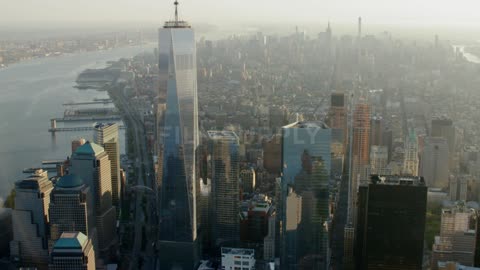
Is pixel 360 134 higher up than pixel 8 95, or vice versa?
pixel 8 95

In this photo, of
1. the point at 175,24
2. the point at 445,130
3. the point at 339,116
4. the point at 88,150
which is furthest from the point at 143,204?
the point at 445,130

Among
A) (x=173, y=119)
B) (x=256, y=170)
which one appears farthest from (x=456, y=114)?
Result: (x=173, y=119)

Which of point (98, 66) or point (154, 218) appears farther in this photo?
point (98, 66)

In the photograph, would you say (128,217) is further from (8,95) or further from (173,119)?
(8,95)

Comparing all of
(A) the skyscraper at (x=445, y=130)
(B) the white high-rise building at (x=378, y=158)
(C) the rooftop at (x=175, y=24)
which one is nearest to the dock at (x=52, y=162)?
(C) the rooftop at (x=175, y=24)

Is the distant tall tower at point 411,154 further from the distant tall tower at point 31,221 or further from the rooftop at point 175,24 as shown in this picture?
the distant tall tower at point 31,221
